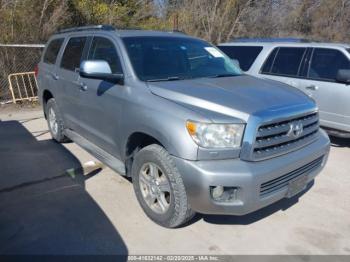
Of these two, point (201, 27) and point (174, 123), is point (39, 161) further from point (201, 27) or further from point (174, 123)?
point (201, 27)

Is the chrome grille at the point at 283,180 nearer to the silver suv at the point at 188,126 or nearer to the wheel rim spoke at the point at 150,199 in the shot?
the silver suv at the point at 188,126

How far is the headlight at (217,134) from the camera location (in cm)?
301

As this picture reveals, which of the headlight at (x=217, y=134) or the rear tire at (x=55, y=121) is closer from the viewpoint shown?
the headlight at (x=217, y=134)

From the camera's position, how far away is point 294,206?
13.5 feet

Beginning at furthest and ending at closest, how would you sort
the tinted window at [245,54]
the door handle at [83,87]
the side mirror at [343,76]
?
1. the tinted window at [245,54]
2. the side mirror at [343,76]
3. the door handle at [83,87]

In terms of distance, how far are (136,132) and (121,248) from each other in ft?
3.66

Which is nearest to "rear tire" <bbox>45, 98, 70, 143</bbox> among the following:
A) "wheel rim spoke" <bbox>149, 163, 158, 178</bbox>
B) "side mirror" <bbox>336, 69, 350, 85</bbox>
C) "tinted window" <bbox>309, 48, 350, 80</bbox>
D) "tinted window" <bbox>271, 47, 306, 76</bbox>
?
"wheel rim spoke" <bbox>149, 163, 158, 178</bbox>

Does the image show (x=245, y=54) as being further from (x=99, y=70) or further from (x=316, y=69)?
(x=99, y=70)

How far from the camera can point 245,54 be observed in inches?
295

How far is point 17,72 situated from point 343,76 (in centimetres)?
835

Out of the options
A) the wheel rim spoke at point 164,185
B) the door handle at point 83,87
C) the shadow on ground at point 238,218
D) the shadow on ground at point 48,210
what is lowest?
the shadow on ground at point 238,218

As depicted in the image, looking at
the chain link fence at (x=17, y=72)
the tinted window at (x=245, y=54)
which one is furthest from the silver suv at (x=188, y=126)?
the chain link fence at (x=17, y=72)

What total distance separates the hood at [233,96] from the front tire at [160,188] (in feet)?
1.82

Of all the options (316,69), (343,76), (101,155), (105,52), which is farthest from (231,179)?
(316,69)
